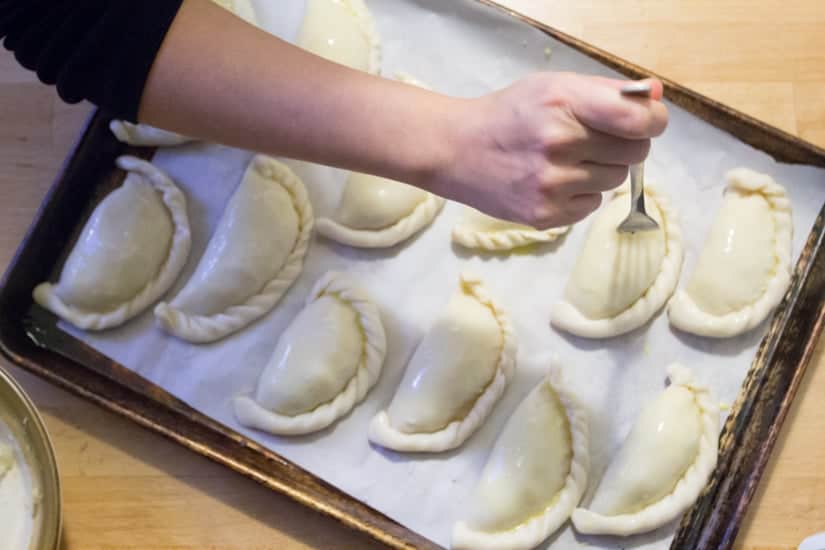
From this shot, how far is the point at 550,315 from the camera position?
1162mm

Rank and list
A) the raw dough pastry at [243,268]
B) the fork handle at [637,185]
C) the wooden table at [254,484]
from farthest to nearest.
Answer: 1. the raw dough pastry at [243,268]
2. the wooden table at [254,484]
3. the fork handle at [637,185]

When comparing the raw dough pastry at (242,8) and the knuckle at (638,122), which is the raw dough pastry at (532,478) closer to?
the knuckle at (638,122)

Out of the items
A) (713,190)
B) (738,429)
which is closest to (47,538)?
(738,429)

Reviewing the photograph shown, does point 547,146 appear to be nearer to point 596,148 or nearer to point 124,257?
point 596,148

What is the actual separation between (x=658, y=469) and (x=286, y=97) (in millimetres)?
692

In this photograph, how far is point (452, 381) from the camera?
113 centimetres

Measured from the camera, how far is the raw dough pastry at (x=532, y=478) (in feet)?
3.47

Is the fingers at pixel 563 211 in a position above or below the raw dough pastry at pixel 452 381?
above

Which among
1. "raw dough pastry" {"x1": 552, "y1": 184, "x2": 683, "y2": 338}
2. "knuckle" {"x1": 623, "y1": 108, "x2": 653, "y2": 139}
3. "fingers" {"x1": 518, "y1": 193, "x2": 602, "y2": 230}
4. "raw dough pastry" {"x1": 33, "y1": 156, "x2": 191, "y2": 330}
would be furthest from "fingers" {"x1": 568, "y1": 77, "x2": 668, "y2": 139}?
"raw dough pastry" {"x1": 33, "y1": 156, "x2": 191, "y2": 330}

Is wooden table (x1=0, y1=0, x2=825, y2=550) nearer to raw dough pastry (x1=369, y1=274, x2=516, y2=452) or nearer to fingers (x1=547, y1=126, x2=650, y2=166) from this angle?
raw dough pastry (x1=369, y1=274, x2=516, y2=452)

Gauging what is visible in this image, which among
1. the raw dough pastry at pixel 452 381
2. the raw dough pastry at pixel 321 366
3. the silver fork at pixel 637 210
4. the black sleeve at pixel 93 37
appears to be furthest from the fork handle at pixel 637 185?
the black sleeve at pixel 93 37

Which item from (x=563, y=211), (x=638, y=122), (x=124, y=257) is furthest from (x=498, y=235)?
(x=124, y=257)

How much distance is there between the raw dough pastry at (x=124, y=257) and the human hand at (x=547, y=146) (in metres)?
0.53

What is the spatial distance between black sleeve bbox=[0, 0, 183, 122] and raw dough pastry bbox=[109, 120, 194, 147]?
1.25ft
